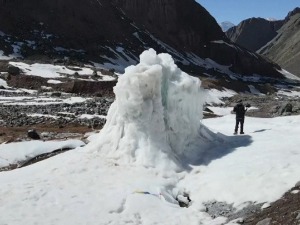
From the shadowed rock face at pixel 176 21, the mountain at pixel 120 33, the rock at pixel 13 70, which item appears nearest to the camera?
the rock at pixel 13 70

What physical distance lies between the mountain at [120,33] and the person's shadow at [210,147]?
67444mm

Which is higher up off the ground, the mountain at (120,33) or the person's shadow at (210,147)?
the mountain at (120,33)

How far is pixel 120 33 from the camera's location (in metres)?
123

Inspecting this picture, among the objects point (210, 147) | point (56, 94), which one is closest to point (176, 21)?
point (56, 94)

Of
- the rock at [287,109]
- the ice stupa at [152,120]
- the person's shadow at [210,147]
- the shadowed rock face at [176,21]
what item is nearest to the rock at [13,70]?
the rock at [287,109]

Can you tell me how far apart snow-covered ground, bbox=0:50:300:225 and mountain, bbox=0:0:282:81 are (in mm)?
67767

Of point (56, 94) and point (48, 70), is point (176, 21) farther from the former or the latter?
point (56, 94)

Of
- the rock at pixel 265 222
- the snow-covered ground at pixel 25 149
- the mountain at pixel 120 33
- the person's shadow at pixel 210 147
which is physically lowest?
the snow-covered ground at pixel 25 149

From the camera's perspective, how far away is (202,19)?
16525 cm

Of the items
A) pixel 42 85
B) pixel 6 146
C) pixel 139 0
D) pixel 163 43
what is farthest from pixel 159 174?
pixel 139 0

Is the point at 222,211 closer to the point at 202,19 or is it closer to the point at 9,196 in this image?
the point at 9,196

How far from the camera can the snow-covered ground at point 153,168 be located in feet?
47.1

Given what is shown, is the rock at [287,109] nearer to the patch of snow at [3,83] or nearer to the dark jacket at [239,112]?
the dark jacket at [239,112]

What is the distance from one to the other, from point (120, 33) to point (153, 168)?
10789cm
